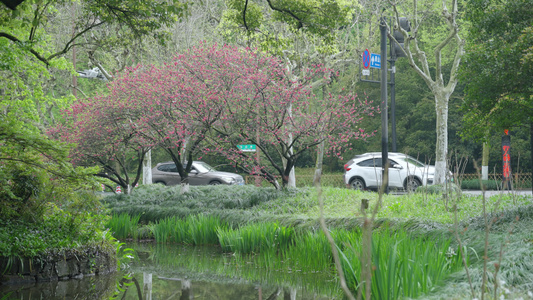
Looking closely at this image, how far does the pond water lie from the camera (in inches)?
242

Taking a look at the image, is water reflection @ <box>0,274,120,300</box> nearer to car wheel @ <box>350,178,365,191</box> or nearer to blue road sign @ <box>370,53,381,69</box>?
blue road sign @ <box>370,53,381,69</box>

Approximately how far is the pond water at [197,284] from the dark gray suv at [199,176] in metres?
14.7

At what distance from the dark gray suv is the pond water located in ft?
48.2

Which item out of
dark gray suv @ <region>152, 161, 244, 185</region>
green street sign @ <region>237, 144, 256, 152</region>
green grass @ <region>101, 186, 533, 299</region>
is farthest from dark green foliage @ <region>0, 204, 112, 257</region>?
dark gray suv @ <region>152, 161, 244, 185</region>

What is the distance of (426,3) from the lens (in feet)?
66.0

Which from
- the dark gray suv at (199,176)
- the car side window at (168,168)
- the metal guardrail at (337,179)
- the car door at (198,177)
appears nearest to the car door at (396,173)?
the metal guardrail at (337,179)

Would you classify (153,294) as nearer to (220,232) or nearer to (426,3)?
(220,232)

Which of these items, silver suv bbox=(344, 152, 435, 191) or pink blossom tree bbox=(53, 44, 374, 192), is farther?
silver suv bbox=(344, 152, 435, 191)

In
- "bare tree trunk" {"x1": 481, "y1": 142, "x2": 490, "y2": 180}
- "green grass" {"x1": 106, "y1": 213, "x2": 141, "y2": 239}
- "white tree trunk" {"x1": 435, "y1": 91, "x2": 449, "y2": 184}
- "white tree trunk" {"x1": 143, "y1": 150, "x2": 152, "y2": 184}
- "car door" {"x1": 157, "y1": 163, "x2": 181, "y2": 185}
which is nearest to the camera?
"green grass" {"x1": 106, "y1": 213, "x2": 141, "y2": 239}

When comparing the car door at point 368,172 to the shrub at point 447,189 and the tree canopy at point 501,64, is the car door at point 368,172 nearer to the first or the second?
the shrub at point 447,189

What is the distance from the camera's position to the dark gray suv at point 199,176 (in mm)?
23188

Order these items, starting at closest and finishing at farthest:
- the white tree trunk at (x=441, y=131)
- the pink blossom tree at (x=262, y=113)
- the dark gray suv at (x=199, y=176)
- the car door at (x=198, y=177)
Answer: the pink blossom tree at (x=262, y=113) < the white tree trunk at (x=441, y=131) < the dark gray suv at (x=199, y=176) < the car door at (x=198, y=177)

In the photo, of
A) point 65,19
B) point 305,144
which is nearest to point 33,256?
point 305,144

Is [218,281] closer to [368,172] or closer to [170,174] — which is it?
[368,172]
